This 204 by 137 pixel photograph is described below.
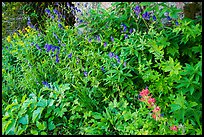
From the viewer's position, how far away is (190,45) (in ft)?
8.89

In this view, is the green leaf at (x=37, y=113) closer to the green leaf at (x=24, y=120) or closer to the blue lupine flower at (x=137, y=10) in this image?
the green leaf at (x=24, y=120)

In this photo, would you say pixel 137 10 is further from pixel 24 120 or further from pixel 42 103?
pixel 24 120

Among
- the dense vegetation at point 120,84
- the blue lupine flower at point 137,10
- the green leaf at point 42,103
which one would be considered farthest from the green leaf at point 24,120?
the blue lupine flower at point 137,10

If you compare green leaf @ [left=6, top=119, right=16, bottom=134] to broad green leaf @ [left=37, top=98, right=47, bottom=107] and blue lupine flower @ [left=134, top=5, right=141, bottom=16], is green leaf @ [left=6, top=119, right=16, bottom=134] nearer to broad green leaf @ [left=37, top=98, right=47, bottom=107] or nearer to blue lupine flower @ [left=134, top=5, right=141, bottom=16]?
broad green leaf @ [left=37, top=98, right=47, bottom=107]

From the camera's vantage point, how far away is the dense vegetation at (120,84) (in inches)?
91.7

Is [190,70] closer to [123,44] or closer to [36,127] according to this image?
[123,44]

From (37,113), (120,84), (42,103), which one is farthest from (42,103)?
(120,84)

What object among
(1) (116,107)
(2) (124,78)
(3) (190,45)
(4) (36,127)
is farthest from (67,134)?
(3) (190,45)

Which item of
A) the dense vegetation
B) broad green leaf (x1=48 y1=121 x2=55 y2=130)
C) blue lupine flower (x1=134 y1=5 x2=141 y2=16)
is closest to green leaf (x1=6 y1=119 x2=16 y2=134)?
the dense vegetation

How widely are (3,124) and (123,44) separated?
136cm

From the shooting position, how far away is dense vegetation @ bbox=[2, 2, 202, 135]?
2328 millimetres

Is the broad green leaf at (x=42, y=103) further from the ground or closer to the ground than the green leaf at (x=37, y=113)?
further from the ground

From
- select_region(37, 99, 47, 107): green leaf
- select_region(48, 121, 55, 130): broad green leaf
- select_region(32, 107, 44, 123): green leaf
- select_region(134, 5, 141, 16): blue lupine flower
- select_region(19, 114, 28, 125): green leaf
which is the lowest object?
select_region(48, 121, 55, 130): broad green leaf

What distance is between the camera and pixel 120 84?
8.62 feet
